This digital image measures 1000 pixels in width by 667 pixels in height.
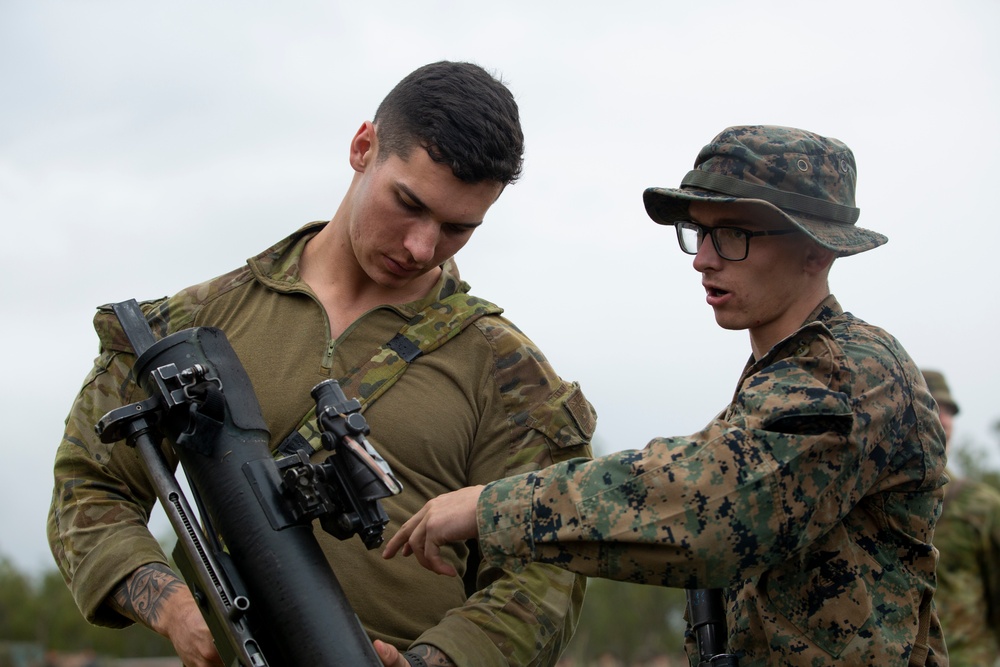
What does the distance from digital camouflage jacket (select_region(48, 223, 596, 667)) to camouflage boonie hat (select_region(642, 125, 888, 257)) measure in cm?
92

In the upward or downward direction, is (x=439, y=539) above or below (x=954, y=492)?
above

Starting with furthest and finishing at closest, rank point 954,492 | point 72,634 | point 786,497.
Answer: point 72,634
point 954,492
point 786,497

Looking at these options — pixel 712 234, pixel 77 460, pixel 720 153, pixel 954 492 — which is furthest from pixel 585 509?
pixel 954 492

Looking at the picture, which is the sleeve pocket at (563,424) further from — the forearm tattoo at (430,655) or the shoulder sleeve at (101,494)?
the shoulder sleeve at (101,494)

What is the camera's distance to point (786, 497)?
3.11 meters

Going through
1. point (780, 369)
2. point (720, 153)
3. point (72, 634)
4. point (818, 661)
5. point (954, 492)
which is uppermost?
point (720, 153)

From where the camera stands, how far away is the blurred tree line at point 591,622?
43344 millimetres

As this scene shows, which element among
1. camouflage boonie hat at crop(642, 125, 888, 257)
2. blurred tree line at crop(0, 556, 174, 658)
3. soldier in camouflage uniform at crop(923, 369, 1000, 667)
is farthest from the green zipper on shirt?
blurred tree line at crop(0, 556, 174, 658)

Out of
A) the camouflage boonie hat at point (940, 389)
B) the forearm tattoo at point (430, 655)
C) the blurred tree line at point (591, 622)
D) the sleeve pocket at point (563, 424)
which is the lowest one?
the blurred tree line at point (591, 622)

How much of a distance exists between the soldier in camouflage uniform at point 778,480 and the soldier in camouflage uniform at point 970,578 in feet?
16.5

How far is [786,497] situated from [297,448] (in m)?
1.71

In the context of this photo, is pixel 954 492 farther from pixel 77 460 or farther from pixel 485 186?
pixel 77 460

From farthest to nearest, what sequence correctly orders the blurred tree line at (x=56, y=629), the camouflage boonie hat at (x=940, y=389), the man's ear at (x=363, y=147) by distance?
the blurred tree line at (x=56, y=629) < the camouflage boonie hat at (x=940, y=389) < the man's ear at (x=363, y=147)

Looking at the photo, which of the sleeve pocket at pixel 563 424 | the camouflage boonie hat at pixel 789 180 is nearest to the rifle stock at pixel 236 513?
the sleeve pocket at pixel 563 424
